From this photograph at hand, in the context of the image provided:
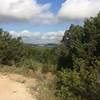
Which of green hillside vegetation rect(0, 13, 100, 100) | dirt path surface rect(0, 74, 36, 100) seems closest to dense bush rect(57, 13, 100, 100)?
green hillside vegetation rect(0, 13, 100, 100)

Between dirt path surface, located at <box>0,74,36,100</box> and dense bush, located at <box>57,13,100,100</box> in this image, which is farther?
dirt path surface, located at <box>0,74,36,100</box>

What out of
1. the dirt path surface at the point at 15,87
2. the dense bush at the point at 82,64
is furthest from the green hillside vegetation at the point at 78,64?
the dirt path surface at the point at 15,87

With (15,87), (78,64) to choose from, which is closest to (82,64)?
(78,64)

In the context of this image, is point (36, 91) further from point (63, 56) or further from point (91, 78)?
point (63, 56)

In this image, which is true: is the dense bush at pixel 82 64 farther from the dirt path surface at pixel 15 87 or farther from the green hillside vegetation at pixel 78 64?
the dirt path surface at pixel 15 87

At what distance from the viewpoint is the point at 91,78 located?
1211 cm

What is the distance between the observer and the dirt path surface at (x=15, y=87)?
44.1ft

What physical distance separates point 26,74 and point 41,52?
1622 centimetres

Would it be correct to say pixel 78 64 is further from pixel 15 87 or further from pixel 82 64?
pixel 15 87

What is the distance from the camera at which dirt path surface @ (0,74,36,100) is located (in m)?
13.4

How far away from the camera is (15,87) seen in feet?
51.1

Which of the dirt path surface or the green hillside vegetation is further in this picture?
the dirt path surface

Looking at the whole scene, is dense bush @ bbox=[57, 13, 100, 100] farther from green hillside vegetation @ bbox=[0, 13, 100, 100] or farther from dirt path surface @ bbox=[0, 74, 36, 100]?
dirt path surface @ bbox=[0, 74, 36, 100]

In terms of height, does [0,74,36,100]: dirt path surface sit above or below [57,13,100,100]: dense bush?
below
